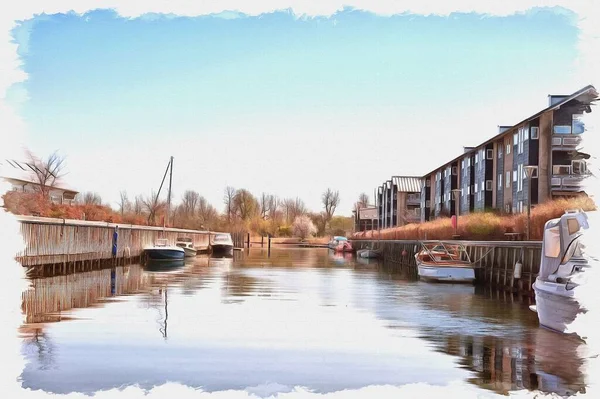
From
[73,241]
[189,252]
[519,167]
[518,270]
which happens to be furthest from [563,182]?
[73,241]

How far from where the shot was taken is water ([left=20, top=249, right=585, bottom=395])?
12492mm

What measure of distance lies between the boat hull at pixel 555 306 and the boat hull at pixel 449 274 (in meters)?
23.1

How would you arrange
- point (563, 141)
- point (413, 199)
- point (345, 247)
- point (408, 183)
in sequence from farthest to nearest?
1. point (408, 183)
2. point (413, 199)
3. point (345, 247)
4. point (563, 141)

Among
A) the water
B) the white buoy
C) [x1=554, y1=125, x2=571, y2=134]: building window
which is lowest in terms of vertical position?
the water

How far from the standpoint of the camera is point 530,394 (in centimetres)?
1134

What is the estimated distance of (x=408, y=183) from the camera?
123438mm

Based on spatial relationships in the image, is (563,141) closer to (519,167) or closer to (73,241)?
(519,167)

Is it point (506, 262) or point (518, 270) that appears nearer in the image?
point (518, 270)

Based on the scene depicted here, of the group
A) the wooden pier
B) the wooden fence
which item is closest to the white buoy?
the wooden pier

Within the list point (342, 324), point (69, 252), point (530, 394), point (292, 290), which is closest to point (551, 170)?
point (292, 290)

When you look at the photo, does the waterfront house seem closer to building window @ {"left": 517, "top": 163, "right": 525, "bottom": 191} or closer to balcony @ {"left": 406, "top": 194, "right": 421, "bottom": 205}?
building window @ {"left": 517, "top": 163, "right": 525, "bottom": 191}

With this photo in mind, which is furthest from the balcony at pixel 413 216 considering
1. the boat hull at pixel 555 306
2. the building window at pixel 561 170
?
the boat hull at pixel 555 306

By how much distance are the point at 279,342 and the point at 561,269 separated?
6.92 metres

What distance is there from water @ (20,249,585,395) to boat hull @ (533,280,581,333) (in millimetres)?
487
